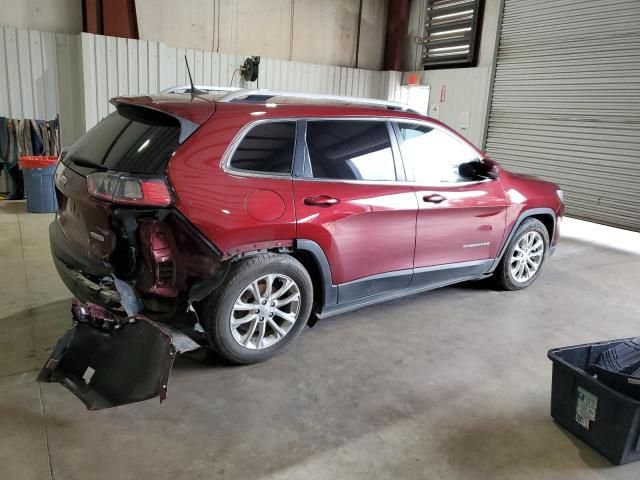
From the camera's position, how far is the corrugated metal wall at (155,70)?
7.64 metres

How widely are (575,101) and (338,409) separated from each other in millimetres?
7064

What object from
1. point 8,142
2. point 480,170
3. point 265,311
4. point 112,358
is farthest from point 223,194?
point 8,142

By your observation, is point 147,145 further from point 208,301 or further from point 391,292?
point 391,292

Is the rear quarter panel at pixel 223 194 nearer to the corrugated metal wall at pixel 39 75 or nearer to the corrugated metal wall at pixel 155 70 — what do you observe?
the corrugated metal wall at pixel 155 70

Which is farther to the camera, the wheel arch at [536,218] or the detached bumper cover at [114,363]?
the wheel arch at [536,218]

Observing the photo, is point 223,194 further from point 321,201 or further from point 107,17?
point 107,17

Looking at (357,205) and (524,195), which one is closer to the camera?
(357,205)

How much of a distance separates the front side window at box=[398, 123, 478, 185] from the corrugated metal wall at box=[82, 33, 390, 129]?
19.2 feet

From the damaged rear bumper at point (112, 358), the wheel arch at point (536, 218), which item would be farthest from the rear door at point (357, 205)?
the wheel arch at point (536, 218)

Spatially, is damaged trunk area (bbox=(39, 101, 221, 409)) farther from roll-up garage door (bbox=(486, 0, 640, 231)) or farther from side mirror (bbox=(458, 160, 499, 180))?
roll-up garage door (bbox=(486, 0, 640, 231))

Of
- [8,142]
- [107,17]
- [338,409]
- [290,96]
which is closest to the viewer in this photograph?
[338,409]

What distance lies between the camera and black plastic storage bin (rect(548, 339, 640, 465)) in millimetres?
2234

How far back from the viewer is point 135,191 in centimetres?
254

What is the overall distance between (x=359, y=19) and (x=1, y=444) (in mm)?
10311
